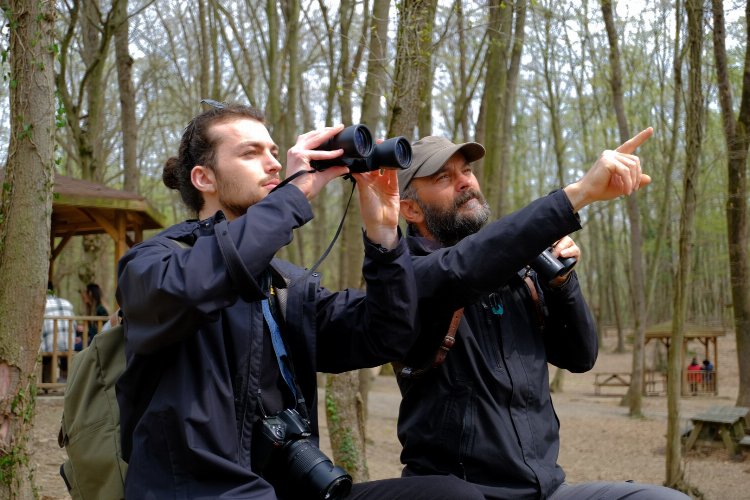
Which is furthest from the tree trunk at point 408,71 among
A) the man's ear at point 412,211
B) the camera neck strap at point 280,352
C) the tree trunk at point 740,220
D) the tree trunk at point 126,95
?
the tree trunk at point 126,95

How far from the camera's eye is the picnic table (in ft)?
39.5

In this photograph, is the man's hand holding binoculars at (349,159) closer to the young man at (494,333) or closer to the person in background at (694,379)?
the young man at (494,333)

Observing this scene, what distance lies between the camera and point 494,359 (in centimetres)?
271

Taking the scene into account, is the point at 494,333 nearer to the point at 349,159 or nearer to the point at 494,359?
the point at 494,359

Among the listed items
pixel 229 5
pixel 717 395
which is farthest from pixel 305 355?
pixel 717 395

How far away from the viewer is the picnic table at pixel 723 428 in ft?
39.5

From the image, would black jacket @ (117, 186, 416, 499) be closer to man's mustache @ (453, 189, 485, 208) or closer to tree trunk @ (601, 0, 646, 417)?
man's mustache @ (453, 189, 485, 208)

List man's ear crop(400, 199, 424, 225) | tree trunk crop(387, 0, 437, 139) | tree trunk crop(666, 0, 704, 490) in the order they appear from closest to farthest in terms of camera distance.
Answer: man's ear crop(400, 199, 424, 225), tree trunk crop(387, 0, 437, 139), tree trunk crop(666, 0, 704, 490)

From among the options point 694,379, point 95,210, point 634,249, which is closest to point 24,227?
point 95,210

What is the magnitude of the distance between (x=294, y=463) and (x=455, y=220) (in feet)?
3.84

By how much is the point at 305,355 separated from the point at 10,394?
279 centimetres

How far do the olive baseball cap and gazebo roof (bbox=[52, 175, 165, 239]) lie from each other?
8.38m

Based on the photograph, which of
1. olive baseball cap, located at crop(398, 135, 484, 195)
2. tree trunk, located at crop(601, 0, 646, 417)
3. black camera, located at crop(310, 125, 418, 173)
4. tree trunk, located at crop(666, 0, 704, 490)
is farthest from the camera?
tree trunk, located at crop(601, 0, 646, 417)

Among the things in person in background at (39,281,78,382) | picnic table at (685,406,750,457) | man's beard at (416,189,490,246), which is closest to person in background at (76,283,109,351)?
person in background at (39,281,78,382)
